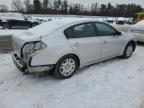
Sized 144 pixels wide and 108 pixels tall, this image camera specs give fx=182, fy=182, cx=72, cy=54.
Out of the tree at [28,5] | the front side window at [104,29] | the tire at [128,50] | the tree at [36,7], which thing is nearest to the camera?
the front side window at [104,29]

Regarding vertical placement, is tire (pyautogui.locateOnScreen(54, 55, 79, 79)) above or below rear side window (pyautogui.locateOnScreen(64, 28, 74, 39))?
below

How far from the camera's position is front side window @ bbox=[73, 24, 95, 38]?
4758 mm

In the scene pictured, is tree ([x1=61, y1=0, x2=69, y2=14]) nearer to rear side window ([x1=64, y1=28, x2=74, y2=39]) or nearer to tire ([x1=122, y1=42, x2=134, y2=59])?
tire ([x1=122, y1=42, x2=134, y2=59])

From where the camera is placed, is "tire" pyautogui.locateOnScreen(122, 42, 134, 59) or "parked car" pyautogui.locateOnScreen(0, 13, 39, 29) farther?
"parked car" pyautogui.locateOnScreen(0, 13, 39, 29)

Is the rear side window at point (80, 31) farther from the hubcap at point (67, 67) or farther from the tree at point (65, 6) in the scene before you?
the tree at point (65, 6)

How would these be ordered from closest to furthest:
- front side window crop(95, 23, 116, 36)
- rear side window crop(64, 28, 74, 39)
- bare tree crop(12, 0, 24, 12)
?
rear side window crop(64, 28, 74, 39) → front side window crop(95, 23, 116, 36) → bare tree crop(12, 0, 24, 12)

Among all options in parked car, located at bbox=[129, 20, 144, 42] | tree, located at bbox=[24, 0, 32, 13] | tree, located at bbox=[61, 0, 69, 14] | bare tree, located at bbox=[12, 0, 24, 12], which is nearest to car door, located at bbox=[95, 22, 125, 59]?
parked car, located at bbox=[129, 20, 144, 42]

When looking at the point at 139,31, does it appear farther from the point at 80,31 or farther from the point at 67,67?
the point at 67,67

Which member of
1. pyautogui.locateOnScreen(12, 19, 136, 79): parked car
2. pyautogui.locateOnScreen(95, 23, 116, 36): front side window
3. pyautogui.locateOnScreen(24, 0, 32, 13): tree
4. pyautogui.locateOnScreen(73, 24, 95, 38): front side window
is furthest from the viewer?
pyautogui.locateOnScreen(24, 0, 32, 13): tree

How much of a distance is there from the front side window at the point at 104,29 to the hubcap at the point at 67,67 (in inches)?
50.8

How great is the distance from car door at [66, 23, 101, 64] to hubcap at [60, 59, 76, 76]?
0.31 m

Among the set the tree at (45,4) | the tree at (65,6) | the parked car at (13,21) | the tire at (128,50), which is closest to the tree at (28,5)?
the tree at (45,4)

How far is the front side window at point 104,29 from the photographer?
5.29 meters

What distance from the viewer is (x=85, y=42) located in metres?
4.80
